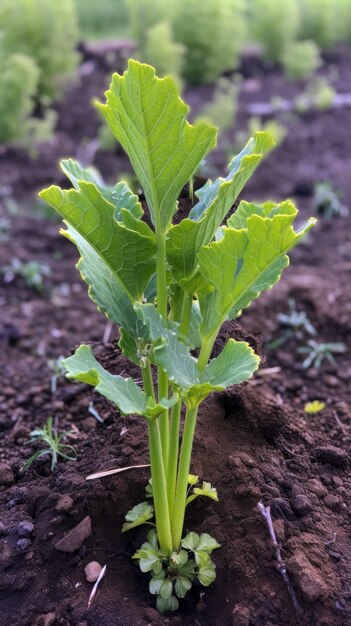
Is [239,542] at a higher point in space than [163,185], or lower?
lower

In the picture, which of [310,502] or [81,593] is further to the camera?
[310,502]

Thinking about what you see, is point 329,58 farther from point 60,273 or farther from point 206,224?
point 206,224

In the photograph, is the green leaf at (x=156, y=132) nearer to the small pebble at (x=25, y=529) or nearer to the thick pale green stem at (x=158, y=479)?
the thick pale green stem at (x=158, y=479)

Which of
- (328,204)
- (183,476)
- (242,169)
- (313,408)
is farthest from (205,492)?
(328,204)

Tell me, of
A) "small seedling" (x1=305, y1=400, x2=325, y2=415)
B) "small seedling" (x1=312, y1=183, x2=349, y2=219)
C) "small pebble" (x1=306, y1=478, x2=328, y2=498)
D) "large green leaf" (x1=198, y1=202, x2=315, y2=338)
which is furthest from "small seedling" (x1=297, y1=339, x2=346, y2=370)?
"small seedling" (x1=312, y1=183, x2=349, y2=219)

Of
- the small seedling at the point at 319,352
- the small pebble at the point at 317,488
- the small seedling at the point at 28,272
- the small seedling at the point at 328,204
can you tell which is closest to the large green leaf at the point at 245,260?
the small pebble at the point at 317,488

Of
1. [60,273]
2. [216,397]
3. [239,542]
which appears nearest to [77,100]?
[60,273]

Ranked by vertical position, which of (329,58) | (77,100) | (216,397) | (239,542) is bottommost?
(239,542)
